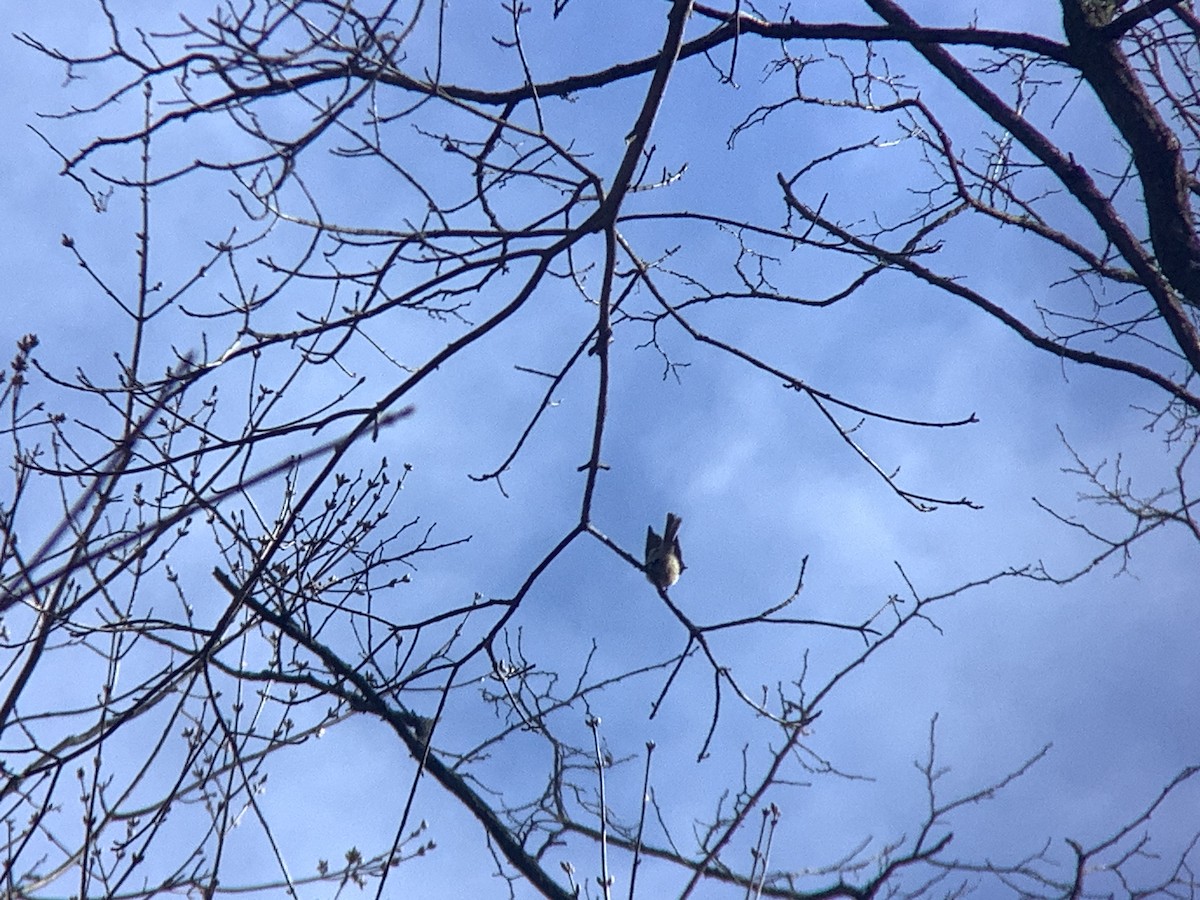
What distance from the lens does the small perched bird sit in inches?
195

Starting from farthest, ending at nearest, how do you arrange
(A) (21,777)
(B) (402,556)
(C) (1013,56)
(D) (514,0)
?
(C) (1013,56) < (B) (402,556) < (D) (514,0) < (A) (21,777)

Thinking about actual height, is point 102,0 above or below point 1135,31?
below

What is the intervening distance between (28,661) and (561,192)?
7.10 ft

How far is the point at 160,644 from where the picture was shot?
331 cm

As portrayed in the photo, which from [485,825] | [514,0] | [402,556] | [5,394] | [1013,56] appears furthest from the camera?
[1013,56]

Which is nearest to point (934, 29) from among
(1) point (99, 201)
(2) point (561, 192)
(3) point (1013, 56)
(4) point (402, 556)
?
(3) point (1013, 56)

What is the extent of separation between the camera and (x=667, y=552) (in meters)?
4.98

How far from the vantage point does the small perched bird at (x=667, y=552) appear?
496 cm

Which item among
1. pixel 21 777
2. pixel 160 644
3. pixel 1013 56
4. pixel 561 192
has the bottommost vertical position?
pixel 21 777

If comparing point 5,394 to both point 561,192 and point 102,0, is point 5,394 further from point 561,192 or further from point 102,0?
point 561,192

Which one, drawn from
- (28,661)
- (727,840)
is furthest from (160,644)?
(727,840)

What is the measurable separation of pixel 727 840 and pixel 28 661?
1960mm

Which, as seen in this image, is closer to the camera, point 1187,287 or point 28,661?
point 28,661

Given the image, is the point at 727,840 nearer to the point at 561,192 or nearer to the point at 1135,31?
the point at 561,192
